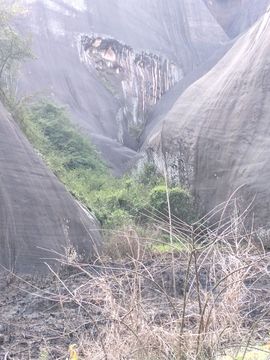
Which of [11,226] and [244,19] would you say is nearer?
[11,226]

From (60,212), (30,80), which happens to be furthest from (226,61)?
(60,212)

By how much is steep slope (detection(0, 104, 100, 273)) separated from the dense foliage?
3113mm

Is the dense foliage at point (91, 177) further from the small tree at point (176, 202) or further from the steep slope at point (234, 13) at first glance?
the steep slope at point (234, 13)

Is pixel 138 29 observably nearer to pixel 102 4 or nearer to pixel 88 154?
pixel 102 4

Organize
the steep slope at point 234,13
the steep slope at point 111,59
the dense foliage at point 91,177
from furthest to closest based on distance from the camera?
the steep slope at point 234,13 → the steep slope at point 111,59 → the dense foliage at point 91,177

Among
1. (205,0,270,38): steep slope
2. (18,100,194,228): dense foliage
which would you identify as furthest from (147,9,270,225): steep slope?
(205,0,270,38): steep slope

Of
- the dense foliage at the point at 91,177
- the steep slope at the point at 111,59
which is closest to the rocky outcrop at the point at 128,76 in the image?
the steep slope at the point at 111,59

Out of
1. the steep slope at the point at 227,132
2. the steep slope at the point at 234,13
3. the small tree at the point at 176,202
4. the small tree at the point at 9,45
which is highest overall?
the small tree at the point at 9,45

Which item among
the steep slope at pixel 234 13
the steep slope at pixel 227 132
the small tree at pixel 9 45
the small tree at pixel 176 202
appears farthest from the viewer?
the steep slope at pixel 234 13

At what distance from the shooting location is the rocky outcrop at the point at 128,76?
113 ft

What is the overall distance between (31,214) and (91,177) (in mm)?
9951

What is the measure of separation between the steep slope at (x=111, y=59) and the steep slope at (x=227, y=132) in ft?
17.4

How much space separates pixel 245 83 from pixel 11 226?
1174 cm

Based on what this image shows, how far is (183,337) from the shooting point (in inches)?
160
